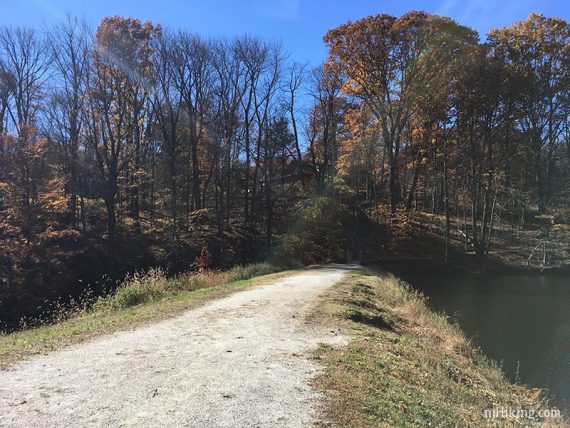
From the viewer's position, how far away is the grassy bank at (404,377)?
218 inches

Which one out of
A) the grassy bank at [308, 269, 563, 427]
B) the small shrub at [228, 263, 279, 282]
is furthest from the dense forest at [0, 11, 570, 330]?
the grassy bank at [308, 269, 563, 427]

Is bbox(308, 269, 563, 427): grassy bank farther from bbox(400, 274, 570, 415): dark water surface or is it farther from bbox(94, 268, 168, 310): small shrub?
bbox(94, 268, 168, 310): small shrub

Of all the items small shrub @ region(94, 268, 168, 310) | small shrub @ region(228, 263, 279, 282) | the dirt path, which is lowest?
small shrub @ region(228, 263, 279, 282)

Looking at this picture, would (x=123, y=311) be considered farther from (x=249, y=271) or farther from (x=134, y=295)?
(x=249, y=271)

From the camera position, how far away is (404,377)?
7.02 m

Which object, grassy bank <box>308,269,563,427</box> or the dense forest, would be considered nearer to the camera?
grassy bank <box>308,269,563,427</box>

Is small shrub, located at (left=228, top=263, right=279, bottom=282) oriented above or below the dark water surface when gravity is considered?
above

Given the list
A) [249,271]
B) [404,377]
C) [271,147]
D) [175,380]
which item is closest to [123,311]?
[175,380]

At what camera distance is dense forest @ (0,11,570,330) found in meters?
28.1

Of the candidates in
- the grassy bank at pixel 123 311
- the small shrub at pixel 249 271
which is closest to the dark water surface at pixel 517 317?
the small shrub at pixel 249 271

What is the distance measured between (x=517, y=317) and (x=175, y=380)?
1604cm

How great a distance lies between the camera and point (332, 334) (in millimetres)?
9203

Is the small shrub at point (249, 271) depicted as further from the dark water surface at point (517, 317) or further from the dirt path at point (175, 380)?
the dirt path at point (175, 380)

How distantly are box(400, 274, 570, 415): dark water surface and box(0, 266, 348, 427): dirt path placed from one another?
624cm
